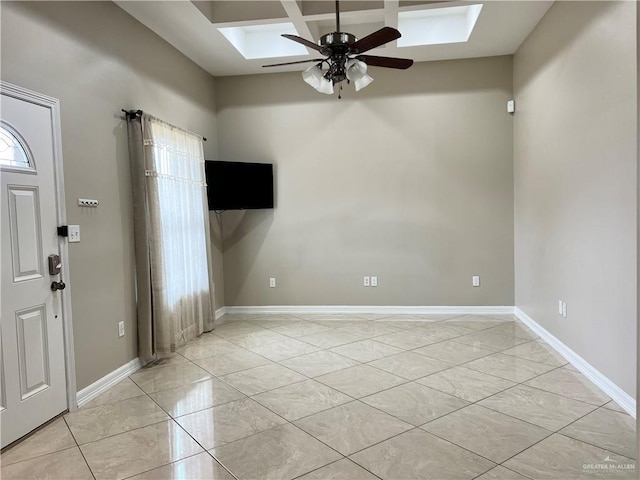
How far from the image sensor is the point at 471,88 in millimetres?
5062

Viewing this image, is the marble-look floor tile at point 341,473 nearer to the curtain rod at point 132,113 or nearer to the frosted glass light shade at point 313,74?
the frosted glass light shade at point 313,74

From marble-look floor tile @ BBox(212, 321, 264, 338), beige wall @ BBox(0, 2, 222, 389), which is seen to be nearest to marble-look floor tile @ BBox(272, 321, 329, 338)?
marble-look floor tile @ BBox(212, 321, 264, 338)

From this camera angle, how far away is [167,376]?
11.4ft

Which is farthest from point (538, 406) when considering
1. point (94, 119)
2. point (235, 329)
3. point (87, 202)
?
point (94, 119)

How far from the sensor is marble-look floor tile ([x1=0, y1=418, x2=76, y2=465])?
2.31m

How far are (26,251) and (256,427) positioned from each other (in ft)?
5.86

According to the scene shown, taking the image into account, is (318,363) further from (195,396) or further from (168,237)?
(168,237)

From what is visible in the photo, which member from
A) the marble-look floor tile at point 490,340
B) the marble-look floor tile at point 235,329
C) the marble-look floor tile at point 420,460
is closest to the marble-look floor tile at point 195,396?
the marble-look floor tile at point 420,460

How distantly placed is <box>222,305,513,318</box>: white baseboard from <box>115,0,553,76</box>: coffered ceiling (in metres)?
3.07

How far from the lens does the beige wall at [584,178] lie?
2.61 m

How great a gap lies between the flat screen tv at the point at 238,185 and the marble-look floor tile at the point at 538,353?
10.7ft

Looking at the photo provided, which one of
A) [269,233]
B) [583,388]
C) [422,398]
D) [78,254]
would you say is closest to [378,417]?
[422,398]

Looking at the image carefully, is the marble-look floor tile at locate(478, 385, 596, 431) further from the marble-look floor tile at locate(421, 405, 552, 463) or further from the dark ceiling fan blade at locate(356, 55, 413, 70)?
the dark ceiling fan blade at locate(356, 55, 413, 70)

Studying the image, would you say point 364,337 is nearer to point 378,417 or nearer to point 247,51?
point 378,417
